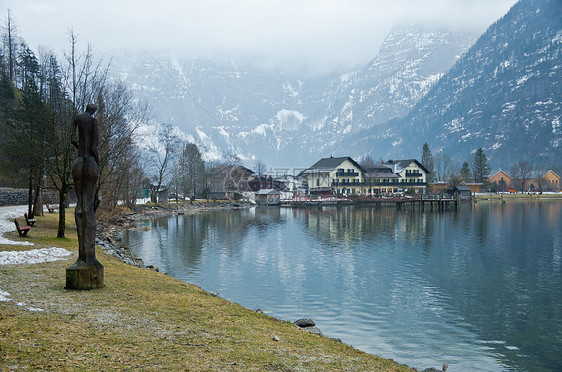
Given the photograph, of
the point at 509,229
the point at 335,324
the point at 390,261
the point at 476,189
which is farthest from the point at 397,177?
the point at 335,324

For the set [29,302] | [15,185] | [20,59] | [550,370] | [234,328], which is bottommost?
[550,370]

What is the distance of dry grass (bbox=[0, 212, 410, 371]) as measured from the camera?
26.2 ft

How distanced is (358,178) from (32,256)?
113356mm

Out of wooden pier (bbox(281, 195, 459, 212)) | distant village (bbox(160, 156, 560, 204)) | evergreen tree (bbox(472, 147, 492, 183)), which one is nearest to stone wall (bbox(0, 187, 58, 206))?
distant village (bbox(160, 156, 560, 204))

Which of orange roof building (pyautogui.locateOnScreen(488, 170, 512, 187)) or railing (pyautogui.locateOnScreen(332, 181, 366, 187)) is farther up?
orange roof building (pyautogui.locateOnScreen(488, 170, 512, 187))

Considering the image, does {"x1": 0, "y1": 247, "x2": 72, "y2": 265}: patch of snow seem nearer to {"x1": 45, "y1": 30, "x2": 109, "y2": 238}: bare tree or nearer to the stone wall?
{"x1": 45, "y1": 30, "x2": 109, "y2": 238}: bare tree

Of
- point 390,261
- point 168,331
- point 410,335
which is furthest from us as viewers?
point 390,261

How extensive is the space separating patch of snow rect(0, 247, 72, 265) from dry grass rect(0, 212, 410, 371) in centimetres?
229

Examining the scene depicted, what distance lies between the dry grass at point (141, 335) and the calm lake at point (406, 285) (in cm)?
569

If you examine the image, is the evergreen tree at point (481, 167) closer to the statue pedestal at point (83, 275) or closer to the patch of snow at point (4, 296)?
the statue pedestal at point (83, 275)

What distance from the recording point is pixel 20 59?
77.3m

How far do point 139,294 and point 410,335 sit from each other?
11.0m

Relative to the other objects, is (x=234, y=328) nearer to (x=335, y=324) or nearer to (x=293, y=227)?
(x=335, y=324)

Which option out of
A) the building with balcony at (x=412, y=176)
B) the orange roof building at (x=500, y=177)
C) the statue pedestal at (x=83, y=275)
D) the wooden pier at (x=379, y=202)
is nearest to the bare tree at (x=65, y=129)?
the statue pedestal at (x=83, y=275)
